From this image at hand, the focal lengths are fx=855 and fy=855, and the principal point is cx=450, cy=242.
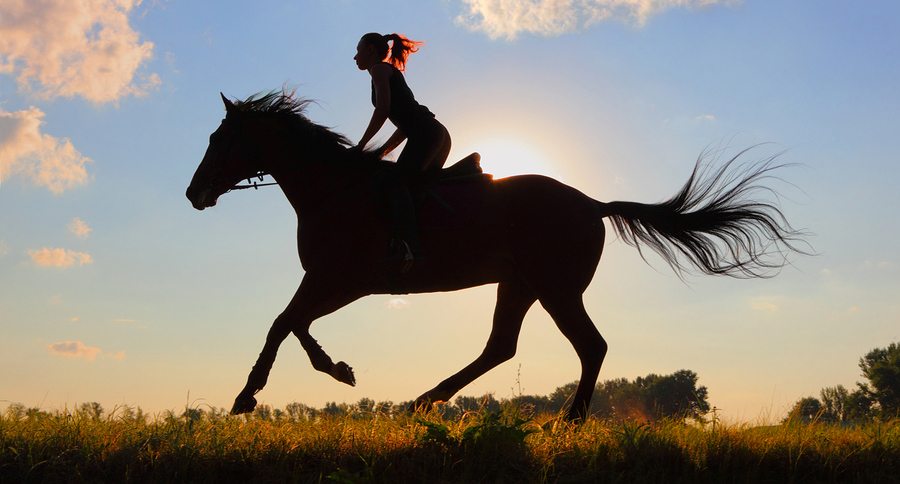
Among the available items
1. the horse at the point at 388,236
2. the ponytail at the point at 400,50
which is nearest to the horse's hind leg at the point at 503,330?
the horse at the point at 388,236

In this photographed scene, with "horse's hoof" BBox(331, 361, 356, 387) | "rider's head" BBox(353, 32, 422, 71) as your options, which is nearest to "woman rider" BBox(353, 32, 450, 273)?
"rider's head" BBox(353, 32, 422, 71)

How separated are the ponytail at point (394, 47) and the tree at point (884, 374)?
142 ft

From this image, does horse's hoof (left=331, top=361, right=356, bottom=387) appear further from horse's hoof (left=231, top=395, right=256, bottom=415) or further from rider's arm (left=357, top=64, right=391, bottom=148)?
rider's arm (left=357, top=64, right=391, bottom=148)

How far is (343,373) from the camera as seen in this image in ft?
25.5

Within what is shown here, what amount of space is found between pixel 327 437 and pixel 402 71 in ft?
12.9

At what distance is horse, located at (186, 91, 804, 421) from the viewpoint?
7707 mm

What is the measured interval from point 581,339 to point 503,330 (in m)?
0.93

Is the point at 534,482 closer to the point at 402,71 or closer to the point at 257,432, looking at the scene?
the point at 257,432

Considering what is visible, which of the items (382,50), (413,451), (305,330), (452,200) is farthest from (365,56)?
(413,451)

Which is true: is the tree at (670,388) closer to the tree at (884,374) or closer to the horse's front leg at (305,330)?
the tree at (884,374)

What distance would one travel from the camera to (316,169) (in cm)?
819

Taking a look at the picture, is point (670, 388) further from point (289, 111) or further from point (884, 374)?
point (289, 111)

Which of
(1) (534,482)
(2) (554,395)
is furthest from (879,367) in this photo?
(1) (534,482)

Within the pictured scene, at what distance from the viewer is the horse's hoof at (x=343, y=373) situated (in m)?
7.78
